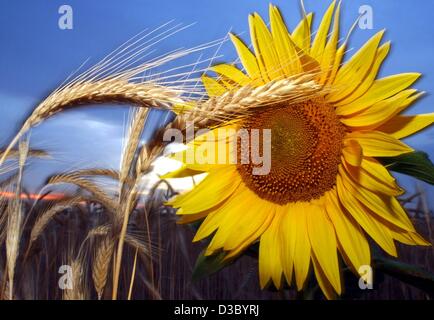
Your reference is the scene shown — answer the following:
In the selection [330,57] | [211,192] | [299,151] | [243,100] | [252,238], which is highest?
[330,57]

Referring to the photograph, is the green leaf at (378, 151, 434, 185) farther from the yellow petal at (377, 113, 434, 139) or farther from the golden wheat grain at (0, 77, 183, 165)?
the golden wheat grain at (0, 77, 183, 165)

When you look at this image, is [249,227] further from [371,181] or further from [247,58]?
[247,58]

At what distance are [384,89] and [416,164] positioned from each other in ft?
0.62

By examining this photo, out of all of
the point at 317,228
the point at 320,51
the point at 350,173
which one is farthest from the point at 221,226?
the point at 320,51

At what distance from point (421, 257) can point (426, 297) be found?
0.49 feet

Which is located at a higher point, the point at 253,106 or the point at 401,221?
the point at 253,106

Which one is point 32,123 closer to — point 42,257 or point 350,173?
point 350,173

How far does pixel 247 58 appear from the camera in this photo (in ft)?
4.33

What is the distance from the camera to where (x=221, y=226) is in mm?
1282

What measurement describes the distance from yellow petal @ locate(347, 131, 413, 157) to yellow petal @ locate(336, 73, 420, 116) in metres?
0.06

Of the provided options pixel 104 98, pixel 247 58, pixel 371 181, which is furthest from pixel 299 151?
pixel 104 98

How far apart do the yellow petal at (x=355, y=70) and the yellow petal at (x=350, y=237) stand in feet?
0.79

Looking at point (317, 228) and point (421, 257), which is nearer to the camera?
point (317, 228)

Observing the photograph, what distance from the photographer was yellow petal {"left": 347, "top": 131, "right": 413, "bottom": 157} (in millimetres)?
1123
